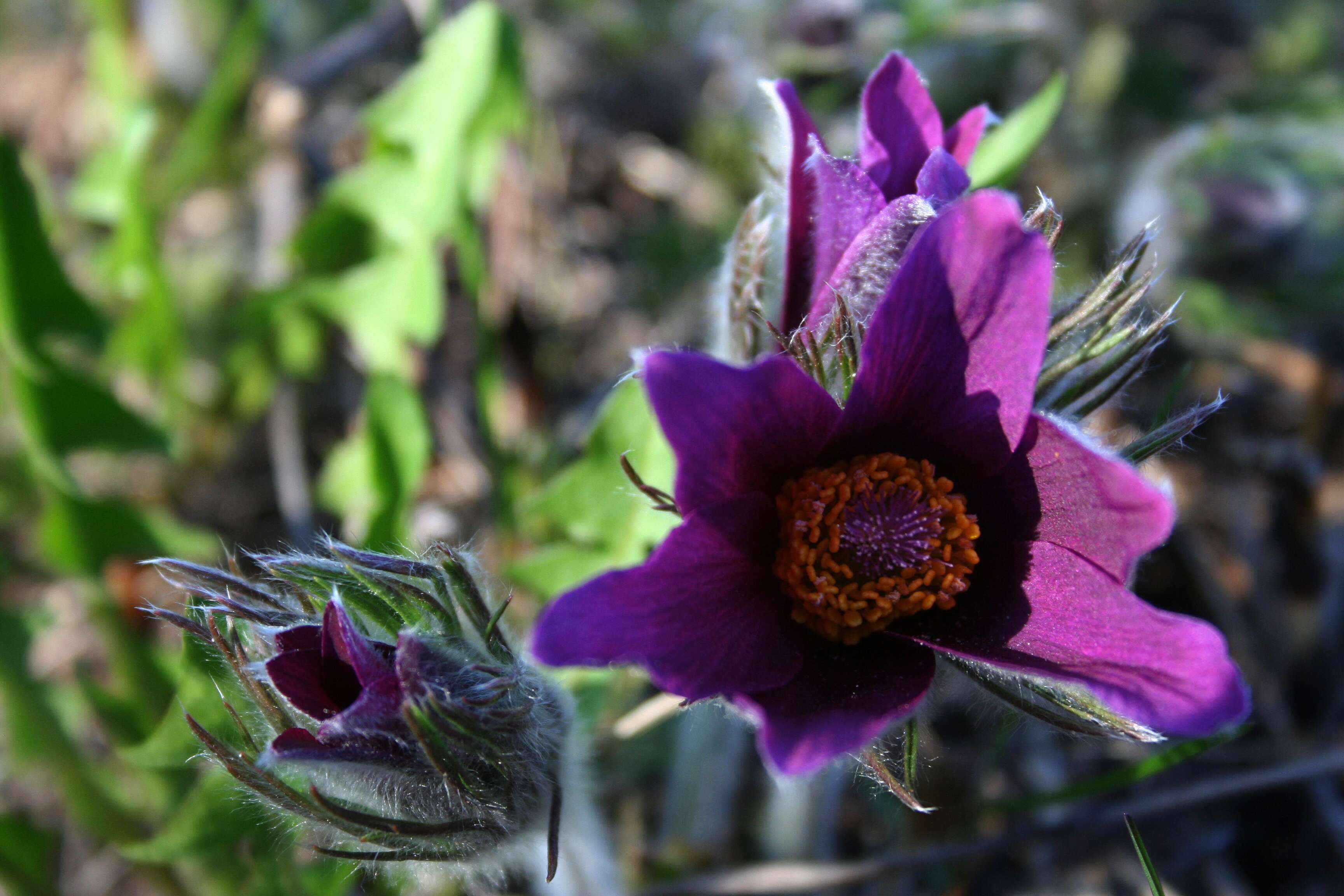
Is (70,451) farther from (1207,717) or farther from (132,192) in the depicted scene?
(1207,717)

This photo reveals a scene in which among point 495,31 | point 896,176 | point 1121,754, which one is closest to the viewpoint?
point 896,176

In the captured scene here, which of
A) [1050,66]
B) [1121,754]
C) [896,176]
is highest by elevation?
[896,176]

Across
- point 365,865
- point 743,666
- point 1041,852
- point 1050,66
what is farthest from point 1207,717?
point 1050,66

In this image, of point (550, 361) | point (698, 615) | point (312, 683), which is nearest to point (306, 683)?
point (312, 683)

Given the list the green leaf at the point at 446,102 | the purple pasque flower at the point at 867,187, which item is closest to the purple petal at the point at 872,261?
the purple pasque flower at the point at 867,187

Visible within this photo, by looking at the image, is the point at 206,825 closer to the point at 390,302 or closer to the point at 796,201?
the point at 390,302

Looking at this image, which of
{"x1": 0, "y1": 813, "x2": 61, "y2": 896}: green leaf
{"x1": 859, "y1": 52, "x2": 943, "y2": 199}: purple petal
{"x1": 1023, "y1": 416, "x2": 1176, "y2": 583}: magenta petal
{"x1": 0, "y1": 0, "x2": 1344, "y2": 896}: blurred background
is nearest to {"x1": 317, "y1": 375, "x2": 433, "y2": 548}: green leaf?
{"x1": 0, "y1": 0, "x2": 1344, "y2": 896}: blurred background
